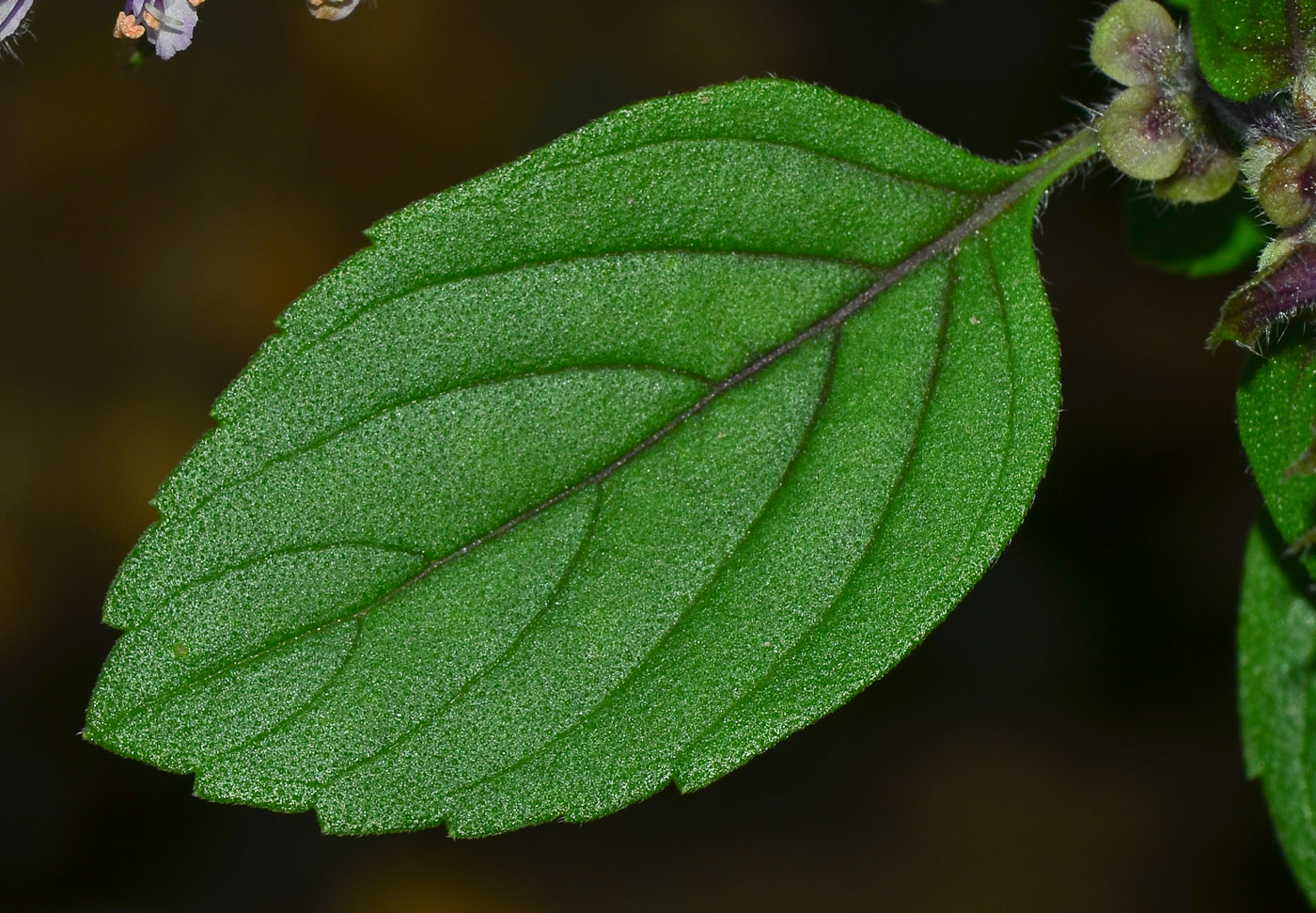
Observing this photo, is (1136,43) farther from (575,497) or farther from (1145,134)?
(575,497)

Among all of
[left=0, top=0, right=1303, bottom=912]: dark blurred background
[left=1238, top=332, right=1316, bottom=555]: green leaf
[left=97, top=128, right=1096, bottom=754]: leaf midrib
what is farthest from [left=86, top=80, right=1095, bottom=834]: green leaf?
[left=0, top=0, right=1303, bottom=912]: dark blurred background

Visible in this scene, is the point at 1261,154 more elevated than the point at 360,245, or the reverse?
the point at 360,245

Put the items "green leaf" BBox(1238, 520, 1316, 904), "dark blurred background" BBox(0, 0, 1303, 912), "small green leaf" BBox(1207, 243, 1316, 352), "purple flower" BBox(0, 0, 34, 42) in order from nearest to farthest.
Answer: "small green leaf" BBox(1207, 243, 1316, 352), "purple flower" BBox(0, 0, 34, 42), "green leaf" BBox(1238, 520, 1316, 904), "dark blurred background" BBox(0, 0, 1303, 912)

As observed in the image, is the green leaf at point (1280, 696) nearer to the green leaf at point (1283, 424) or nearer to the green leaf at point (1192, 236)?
the green leaf at point (1192, 236)

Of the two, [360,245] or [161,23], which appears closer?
[161,23]

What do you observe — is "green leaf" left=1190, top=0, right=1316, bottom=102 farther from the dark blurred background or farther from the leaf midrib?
the dark blurred background

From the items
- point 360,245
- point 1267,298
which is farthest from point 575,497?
point 360,245

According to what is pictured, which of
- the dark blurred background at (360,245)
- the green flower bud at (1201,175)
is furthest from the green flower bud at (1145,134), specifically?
the dark blurred background at (360,245)
